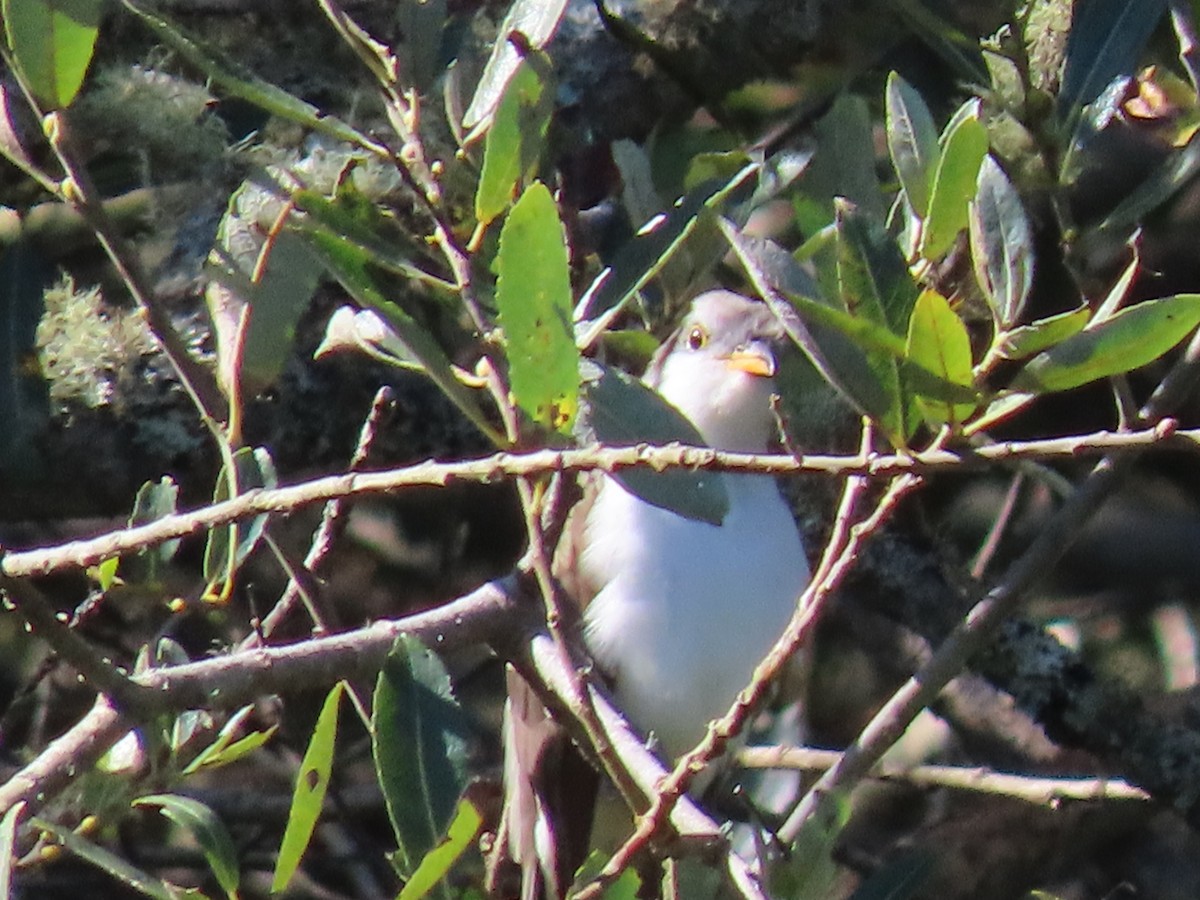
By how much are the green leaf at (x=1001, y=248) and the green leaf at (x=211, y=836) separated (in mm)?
934

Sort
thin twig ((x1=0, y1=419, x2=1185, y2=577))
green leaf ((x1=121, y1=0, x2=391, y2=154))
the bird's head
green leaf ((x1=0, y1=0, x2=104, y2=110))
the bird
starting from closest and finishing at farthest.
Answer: thin twig ((x1=0, y1=419, x2=1185, y2=577))
green leaf ((x1=0, y1=0, x2=104, y2=110))
green leaf ((x1=121, y1=0, x2=391, y2=154))
the bird
the bird's head

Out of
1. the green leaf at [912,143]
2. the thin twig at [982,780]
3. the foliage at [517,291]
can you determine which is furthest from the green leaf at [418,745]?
the thin twig at [982,780]

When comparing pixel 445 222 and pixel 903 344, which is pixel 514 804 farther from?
pixel 903 344

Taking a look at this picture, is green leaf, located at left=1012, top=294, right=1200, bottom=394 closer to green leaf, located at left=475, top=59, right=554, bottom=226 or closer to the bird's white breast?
green leaf, located at left=475, top=59, right=554, bottom=226

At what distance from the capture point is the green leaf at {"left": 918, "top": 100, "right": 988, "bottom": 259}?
1.55 metres

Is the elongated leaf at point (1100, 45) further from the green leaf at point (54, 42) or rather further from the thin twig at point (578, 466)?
the green leaf at point (54, 42)

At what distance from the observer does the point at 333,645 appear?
1944mm

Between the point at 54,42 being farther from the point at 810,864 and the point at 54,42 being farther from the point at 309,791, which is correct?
the point at 810,864

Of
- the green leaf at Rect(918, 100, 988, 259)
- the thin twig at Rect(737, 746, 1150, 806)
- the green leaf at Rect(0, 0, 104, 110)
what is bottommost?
the thin twig at Rect(737, 746, 1150, 806)

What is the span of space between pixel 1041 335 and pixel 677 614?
57.7 inches

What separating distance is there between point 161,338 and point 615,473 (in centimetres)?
55

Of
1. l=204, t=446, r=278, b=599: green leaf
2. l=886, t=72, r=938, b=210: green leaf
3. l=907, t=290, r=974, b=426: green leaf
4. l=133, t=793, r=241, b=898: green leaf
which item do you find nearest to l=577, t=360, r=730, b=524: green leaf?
l=907, t=290, r=974, b=426: green leaf

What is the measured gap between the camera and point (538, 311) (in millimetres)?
1468

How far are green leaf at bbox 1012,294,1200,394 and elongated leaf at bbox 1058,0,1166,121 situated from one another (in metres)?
0.93
